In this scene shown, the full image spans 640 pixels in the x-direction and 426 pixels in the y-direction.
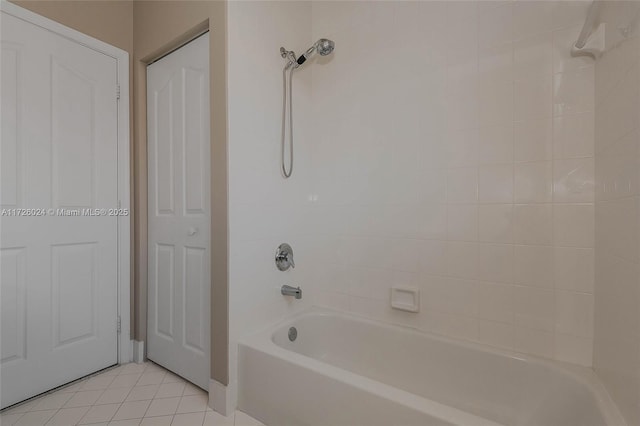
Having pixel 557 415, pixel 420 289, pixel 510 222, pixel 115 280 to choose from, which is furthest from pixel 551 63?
pixel 115 280

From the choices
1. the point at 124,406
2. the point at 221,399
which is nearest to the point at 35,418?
the point at 124,406

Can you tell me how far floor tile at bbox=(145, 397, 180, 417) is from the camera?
1349 millimetres

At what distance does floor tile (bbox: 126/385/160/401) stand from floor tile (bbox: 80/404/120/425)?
0.25ft

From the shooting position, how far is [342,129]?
5.73ft

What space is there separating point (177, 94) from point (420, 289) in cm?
171

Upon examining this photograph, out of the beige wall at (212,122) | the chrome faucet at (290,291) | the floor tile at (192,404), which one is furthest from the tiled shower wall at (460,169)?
the floor tile at (192,404)

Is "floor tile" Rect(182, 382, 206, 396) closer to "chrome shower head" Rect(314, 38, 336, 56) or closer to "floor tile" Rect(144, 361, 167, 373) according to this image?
"floor tile" Rect(144, 361, 167, 373)

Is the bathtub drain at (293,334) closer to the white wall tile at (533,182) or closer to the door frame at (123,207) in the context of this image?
the door frame at (123,207)

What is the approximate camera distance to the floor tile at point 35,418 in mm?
1282

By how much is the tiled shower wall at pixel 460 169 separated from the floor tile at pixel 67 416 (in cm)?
127

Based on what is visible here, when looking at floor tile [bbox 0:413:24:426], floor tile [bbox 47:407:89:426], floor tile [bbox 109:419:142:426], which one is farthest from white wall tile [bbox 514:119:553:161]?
floor tile [bbox 0:413:24:426]

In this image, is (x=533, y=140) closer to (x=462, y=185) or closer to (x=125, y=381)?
(x=462, y=185)

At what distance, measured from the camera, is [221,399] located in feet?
4.49

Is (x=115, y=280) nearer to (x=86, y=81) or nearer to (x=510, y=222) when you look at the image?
(x=86, y=81)
